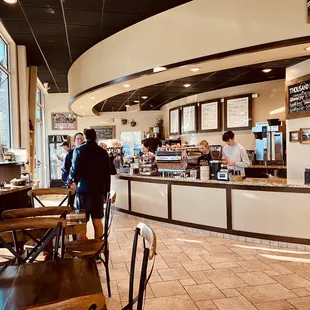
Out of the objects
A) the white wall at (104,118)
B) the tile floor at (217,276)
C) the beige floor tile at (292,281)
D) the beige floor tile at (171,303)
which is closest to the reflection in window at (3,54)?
the tile floor at (217,276)

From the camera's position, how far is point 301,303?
2926 mm

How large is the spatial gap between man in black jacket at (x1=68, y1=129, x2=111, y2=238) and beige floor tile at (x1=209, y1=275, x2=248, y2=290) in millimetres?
1557

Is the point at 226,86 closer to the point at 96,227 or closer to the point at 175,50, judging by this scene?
the point at 175,50

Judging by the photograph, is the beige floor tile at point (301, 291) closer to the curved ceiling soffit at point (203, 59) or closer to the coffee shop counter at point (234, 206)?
the coffee shop counter at point (234, 206)

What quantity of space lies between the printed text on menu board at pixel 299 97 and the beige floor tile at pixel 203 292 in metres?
3.71

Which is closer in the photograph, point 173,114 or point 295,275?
point 295,275

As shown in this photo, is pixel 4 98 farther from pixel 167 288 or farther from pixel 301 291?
pixel 301 291

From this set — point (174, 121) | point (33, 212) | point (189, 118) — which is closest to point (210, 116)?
point (189, 118)

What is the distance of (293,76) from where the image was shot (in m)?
6.11

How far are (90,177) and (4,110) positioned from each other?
2.96 metres

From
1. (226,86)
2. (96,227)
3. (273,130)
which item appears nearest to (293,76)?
(273,130)

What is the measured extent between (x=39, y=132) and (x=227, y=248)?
7905 millimetres

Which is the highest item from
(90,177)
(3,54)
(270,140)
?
(3,54)

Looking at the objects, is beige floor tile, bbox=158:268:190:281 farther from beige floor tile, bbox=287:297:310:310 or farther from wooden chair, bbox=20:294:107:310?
wooden chair, bbox=20:294:107:310
